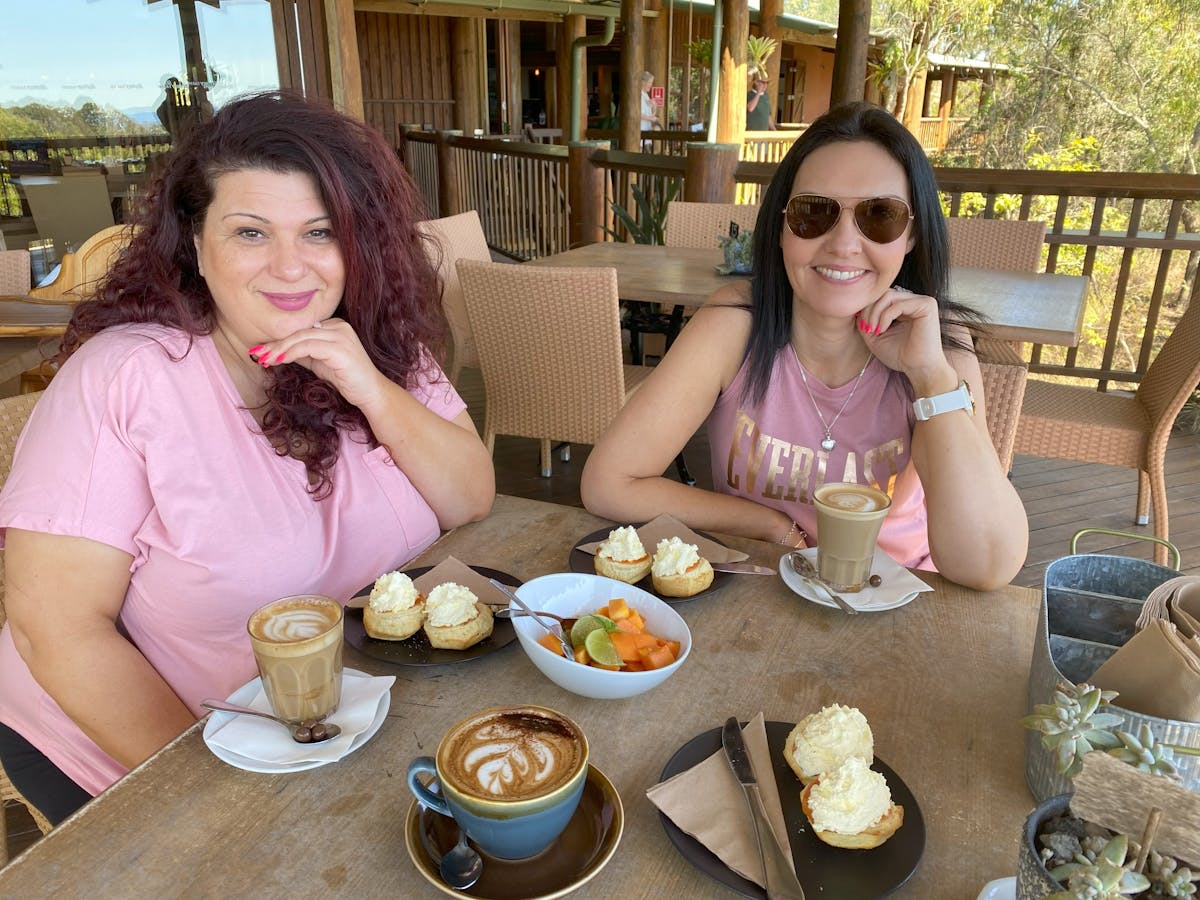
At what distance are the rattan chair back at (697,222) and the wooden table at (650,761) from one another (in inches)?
151

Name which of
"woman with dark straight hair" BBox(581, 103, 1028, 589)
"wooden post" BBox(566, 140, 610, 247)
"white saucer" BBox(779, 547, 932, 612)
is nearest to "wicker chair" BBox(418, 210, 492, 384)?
"wooden post" BBox(566, 140, 610, 247)

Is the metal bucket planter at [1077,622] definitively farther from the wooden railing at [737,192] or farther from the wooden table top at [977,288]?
the wooden railing at [737,192]

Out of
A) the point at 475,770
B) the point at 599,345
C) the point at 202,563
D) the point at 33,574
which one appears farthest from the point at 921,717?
the point at 599,345

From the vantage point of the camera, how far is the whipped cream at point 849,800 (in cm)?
82

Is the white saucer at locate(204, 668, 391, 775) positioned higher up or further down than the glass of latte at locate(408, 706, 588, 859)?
further down

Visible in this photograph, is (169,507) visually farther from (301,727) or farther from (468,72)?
(468,72)

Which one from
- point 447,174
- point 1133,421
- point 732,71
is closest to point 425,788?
point 1133,421

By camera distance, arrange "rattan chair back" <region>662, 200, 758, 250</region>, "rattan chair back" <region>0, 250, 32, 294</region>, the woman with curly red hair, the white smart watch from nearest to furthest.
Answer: the woman with curly red hair → the white smart watch → "rattan chair back" <region>0, 250, 32, 294</region> → "rattan chair back" <region>662, 200, 758, 250</region>

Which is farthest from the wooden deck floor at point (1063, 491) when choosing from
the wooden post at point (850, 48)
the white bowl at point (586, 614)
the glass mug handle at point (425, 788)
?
the wooden post at point (850, 48)

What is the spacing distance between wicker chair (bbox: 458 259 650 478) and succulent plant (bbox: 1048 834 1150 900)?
104 inches

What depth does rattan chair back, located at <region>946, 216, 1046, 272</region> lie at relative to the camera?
4.25m

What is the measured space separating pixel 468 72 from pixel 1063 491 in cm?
1156

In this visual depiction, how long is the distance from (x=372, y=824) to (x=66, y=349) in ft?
3.69

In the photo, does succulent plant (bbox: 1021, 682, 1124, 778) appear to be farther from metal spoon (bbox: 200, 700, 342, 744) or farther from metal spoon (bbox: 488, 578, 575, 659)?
A: metal spoon (bbox: 200, 700, 342, 744)
